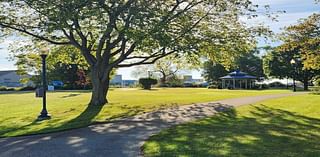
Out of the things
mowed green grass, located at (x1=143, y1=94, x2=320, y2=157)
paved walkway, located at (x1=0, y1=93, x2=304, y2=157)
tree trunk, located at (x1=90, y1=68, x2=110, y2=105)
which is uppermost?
tree trunk, located at (x1=90, y1=68, x2=110, y2=105)

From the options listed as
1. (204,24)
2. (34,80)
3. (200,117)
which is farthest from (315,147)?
(34,80)

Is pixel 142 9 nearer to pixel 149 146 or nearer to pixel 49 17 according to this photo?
pixel 49 17

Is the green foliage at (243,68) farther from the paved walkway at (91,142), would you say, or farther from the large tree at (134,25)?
the paved walkway at (91,142)

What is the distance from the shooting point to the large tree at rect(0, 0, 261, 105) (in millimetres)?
16422

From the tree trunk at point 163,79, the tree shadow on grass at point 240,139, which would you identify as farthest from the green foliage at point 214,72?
the tree shadow on grass at point 240,139

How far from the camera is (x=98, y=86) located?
21453mm

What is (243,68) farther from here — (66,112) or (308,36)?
(66,112)

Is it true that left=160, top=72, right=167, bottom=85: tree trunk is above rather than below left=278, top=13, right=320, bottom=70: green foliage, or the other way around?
below

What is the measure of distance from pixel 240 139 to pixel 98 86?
13.6 m

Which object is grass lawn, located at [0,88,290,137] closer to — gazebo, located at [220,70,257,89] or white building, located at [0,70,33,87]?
gazebo, located at [220,70,257,89]

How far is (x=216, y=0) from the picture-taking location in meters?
19.6

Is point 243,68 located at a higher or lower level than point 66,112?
higher

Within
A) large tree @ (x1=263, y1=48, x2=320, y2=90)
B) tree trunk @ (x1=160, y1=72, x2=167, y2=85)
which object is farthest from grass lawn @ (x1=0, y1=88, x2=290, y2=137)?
tree trunk @ (x1=160, y1=72, x2=167, y2=85)

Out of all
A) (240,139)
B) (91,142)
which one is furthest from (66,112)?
(240,139)
